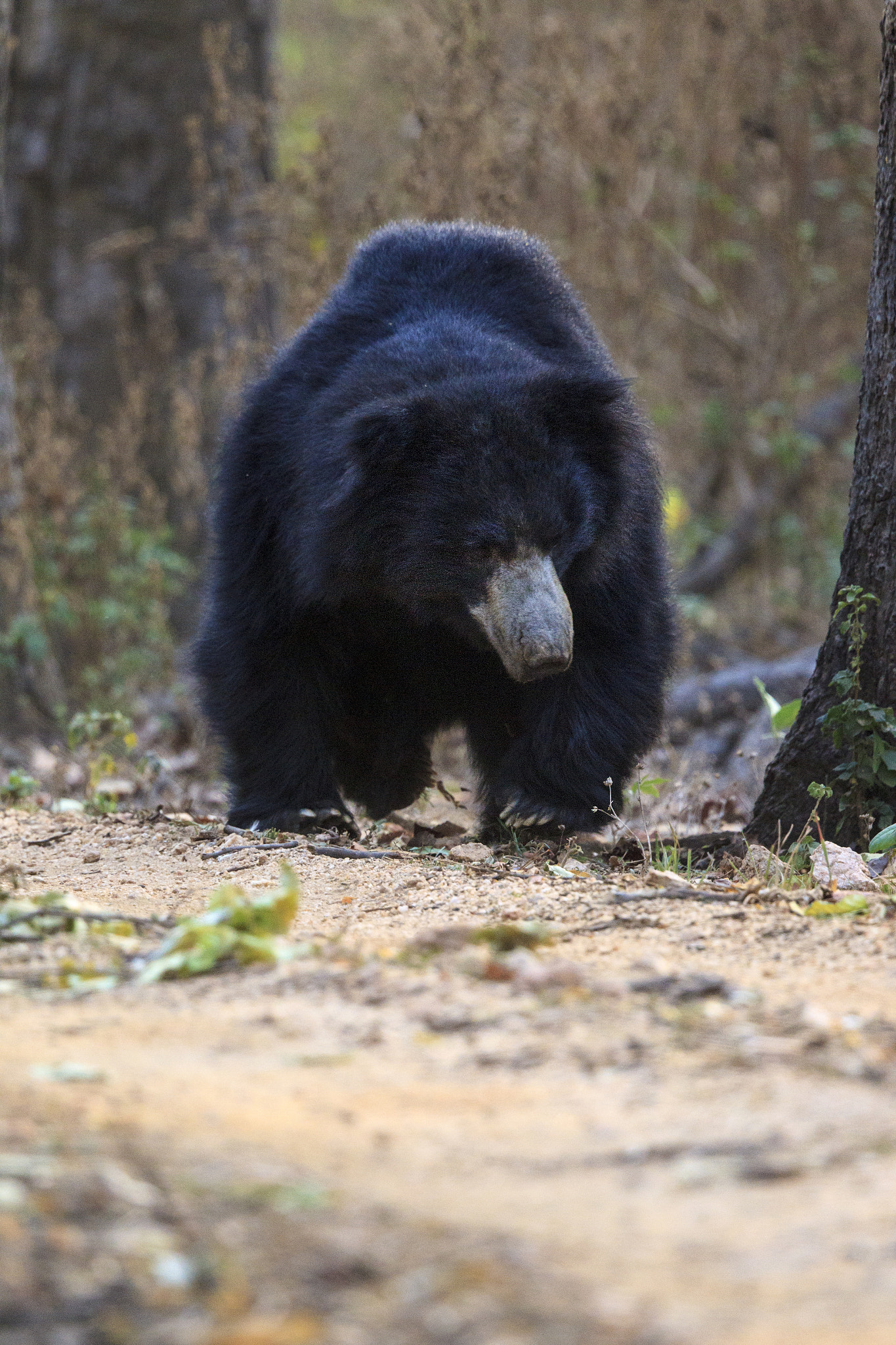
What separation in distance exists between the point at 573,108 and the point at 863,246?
1.88 metres

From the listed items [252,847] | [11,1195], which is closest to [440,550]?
[252,847]

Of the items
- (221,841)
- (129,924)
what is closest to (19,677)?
(221,841)

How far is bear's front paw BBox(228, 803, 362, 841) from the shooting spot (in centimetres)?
439

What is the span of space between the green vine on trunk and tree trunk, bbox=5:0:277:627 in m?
4.95

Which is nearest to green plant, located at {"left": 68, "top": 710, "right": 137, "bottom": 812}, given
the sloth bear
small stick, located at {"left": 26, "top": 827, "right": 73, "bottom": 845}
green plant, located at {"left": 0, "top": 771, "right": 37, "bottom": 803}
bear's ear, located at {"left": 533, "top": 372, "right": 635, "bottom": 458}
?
green plant, located at {"left": 0, "top": 771, "right": 37, "bottom": 803}

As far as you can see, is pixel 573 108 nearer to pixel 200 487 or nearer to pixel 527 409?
pixel 200 487

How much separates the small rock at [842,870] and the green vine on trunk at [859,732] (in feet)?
0.51

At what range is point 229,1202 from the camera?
1442 millimetres

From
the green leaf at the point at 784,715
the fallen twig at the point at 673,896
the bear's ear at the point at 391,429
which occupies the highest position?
the bear's ear at the point at 391,429

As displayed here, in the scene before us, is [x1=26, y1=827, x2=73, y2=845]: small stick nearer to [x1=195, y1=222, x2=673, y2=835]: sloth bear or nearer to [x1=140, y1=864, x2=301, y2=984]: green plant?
[x1=195, y1=222, x2=673, y2=835]: sloth bear

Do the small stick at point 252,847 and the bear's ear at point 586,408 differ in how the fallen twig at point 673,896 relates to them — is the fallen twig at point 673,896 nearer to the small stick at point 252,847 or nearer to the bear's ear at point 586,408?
the small stick at point 252,847

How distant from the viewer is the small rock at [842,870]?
3311 millimetres

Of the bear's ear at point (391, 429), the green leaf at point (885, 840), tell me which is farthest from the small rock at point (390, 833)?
the green leaf at point (885, 840)

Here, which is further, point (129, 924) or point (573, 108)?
point (573, 108)
